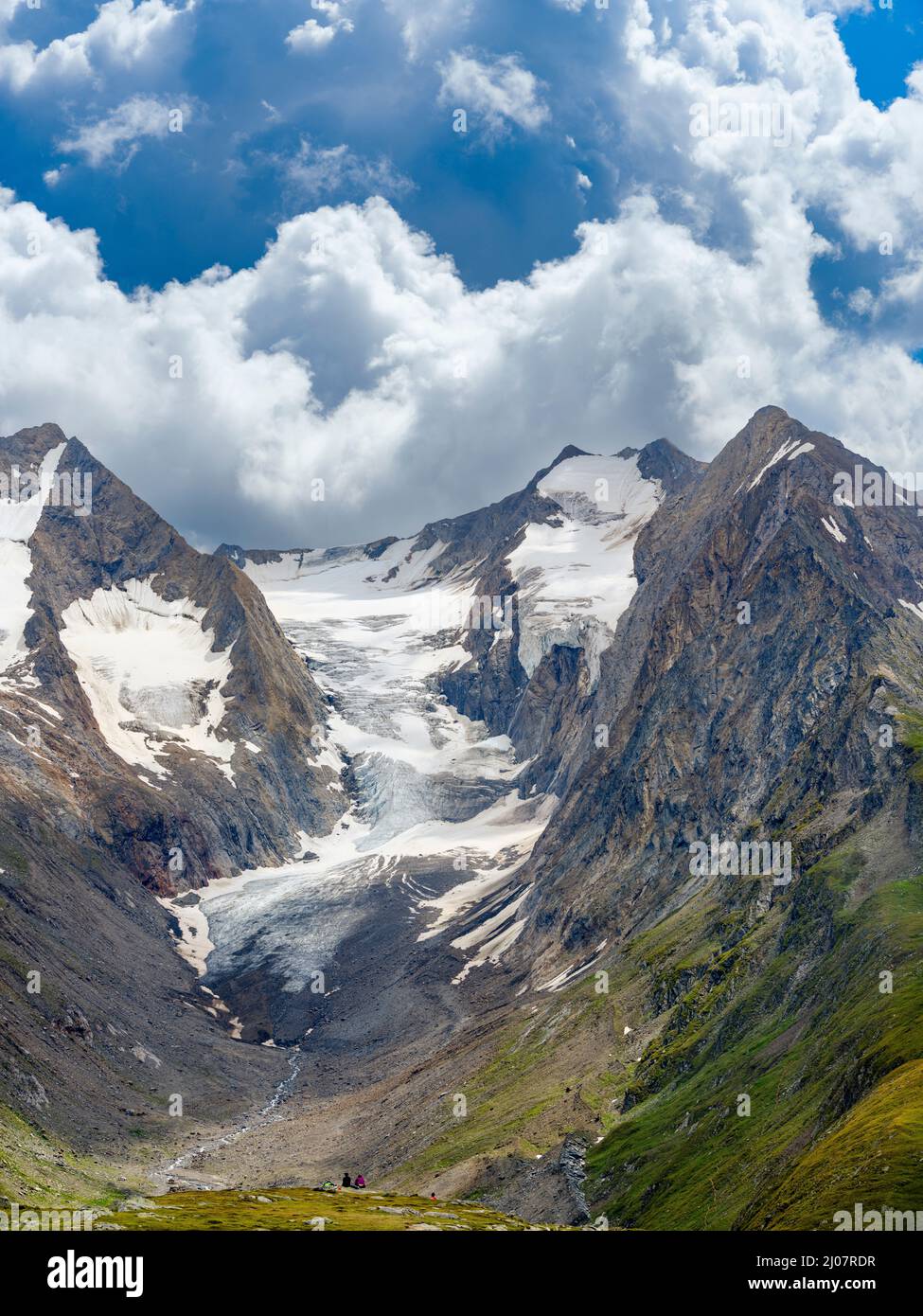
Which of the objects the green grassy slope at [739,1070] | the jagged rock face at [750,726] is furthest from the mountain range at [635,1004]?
the jagged rock face at [750,726]

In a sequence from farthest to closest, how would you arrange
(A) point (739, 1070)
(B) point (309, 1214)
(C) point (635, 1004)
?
(C) point (635, 1004), (A) point (739, 1070), (B) point (309, 1214)

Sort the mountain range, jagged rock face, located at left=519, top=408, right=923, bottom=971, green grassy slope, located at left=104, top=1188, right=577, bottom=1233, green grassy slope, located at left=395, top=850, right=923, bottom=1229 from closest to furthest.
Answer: green grassy slope, located at left=104, top=1188, right=577, bottom=1233 → green grassy slope, located at left=395, top=850, right=923, bottom=1229 → the mountain range → jagged rock face, located at left=519, top=408, right=923, bottom=971

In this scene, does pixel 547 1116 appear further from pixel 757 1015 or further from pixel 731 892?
pixel 731 892

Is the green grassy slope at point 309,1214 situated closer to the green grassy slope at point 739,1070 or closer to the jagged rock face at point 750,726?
the green grassy slope at point 739,1070

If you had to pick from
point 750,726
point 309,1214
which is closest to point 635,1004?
point 750,726

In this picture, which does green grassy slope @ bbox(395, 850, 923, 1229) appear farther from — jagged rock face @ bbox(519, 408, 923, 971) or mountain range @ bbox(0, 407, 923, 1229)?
jagged rock face @ bbox(519, 408, 923, 971)

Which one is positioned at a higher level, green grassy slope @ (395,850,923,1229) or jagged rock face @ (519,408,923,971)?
jagged rock face @ (519,408,923,971)

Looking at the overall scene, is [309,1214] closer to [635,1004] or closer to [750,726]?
[635,1004]

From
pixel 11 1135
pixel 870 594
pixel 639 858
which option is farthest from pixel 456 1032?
pixel 870 594

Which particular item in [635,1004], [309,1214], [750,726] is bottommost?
[635,1004]

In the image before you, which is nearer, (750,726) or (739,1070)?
(739,1070)

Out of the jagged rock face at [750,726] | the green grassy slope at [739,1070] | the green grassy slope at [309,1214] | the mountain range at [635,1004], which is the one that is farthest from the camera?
the jagged rock face at [750,726]

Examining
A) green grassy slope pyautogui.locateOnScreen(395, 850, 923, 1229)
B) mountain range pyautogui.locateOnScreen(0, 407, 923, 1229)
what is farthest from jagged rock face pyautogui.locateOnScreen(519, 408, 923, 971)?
green grassy slope pyautogui.locateOnScreen(395, 850, 923, 1229)
